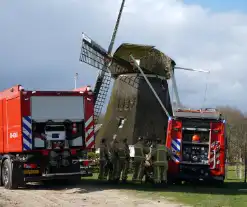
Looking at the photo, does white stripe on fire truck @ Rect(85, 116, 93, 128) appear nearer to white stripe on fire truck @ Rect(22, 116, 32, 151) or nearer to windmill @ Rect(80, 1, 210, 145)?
white stripe on fire truck @ Rect(22, 116, 32, 151)

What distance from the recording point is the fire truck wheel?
16.2 metres

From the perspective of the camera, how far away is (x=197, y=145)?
1798 cm

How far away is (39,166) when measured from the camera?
16328mm

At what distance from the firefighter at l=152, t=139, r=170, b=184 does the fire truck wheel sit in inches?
183

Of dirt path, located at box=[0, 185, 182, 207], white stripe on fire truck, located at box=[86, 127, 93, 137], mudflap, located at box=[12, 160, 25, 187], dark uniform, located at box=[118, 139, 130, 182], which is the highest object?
white stripe on fire truck, located at box=[86, 127, 93, 137]

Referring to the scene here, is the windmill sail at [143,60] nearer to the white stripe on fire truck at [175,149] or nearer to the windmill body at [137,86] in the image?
the windmill body at [137,86]

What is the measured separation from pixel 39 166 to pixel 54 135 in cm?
113

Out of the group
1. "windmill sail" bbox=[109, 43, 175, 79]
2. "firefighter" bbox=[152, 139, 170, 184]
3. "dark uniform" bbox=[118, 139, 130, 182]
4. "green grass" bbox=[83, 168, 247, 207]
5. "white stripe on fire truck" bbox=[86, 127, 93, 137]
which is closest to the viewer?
"green grass" bbox=[83, 168, 247, 207]

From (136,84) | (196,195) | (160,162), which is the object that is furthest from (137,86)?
(196,195)

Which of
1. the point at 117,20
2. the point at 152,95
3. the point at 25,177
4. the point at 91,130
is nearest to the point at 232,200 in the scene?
the point at 91,130

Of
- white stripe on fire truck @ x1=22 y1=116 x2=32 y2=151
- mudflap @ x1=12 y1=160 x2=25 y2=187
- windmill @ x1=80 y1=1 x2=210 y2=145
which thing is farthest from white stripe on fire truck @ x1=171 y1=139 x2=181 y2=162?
windmill @ x1=80 y1=1 x2=210 y2=145

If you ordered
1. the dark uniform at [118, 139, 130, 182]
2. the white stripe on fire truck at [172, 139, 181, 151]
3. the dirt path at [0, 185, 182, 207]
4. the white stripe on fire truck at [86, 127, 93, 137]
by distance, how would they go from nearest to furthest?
the dirt path at [0, 185, 182, 207] → the white stripe on fire truck at [86, 127, 93, 137] → the dark uniform at [118, 139, 130, 182] → the white stripe on fire truck at [172, 139, 181, 151]

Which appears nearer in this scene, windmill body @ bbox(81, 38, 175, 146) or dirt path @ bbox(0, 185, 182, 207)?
dirt path @ bbox(0, 185, 182, 207)

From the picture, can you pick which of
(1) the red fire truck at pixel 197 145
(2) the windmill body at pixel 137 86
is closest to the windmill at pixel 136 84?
(2) the windmill body at pixel 137 86
